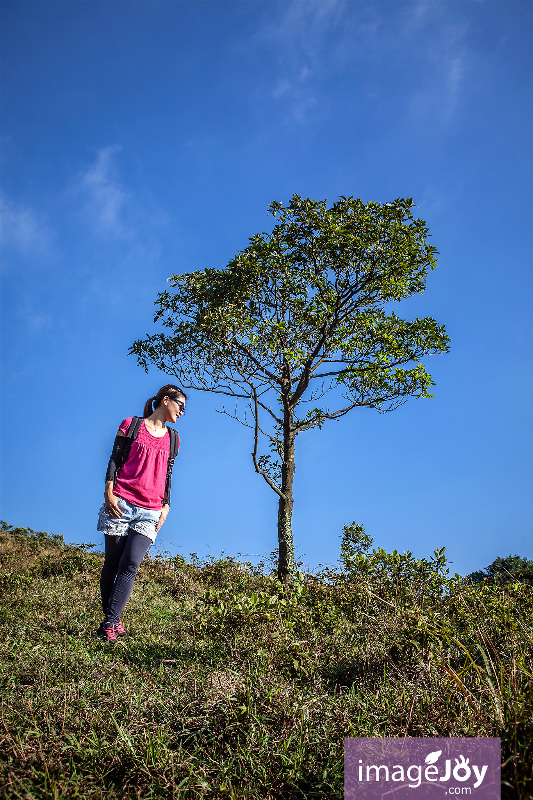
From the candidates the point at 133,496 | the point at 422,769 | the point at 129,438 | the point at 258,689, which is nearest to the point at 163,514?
the point at 133,496

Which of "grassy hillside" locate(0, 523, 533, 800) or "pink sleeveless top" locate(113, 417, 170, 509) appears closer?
"grassy hillside" locate(0, 523, 533, 800)

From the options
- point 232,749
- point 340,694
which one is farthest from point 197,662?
point 232,749

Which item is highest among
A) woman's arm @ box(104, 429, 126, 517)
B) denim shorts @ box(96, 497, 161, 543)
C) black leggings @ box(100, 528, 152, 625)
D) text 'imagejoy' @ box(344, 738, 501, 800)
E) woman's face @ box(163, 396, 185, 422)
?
woman's face @ box(163, 396, 185, 422)

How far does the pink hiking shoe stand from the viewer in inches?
186

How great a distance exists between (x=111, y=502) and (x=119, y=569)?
0.68m

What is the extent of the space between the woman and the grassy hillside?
0.50m

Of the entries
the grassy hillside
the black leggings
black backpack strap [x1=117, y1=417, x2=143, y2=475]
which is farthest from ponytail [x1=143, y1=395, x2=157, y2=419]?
the grassy hillside

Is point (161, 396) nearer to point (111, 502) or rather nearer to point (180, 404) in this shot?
point (180, 404)

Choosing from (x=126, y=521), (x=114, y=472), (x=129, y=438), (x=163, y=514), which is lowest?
(x=126, y=521)

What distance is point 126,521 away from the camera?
5234 millimetres

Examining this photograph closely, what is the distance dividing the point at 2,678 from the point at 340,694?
229 cm

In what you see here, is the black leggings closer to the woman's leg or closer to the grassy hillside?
the woman's leg

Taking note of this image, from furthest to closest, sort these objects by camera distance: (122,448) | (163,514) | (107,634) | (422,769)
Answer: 1. (163,514)
2. (122,448)
3. (107,634)
4. (422,769)

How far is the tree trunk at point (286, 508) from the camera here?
34.7 feet
